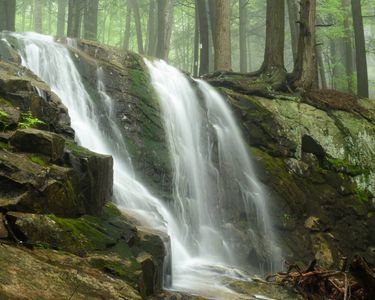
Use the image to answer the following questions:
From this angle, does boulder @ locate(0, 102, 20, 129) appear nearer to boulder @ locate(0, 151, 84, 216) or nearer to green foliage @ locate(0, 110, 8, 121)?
green foliage @ locate(0, 110, 8, 121)

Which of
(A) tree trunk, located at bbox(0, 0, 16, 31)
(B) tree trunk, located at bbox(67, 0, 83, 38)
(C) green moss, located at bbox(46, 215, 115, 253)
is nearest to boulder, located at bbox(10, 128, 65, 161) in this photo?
(C) green moss, located at bbox(46, 215, 115, 253)

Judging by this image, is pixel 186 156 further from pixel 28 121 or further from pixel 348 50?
pixel 348 50

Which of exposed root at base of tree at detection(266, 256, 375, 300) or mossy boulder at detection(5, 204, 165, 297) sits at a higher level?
mossy boulder at detection(5, 204, 165, 297)

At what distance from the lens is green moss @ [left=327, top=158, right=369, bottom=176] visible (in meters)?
12.1

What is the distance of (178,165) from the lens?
1023 cm

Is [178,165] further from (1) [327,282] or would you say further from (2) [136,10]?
(2) [136,10]

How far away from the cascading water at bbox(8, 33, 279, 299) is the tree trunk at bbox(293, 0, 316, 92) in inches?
109

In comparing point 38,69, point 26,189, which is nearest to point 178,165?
point 38,69

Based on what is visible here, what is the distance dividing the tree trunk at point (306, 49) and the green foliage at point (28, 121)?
8969 millimetres

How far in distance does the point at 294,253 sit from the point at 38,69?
7.06 meters

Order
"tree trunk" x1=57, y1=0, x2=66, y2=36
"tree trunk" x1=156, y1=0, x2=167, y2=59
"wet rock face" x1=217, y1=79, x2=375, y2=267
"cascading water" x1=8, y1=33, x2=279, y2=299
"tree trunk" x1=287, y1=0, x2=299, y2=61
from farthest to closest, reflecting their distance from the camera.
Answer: "tree trunk" x1=57, y1=0, x2=66, y2=36 < "tree trunk" x1=156, y1=0, x2=167, y2=59 < "tree trunk" x1=287, y1=0, x2=299, y2=61 < "wet rock face" x1=217, y1=79, x2=375, y2=267 < "cascading water" x1=8, y1=33, x2=279, y2=299

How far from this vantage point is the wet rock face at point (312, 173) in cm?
1084

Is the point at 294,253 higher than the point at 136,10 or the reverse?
the reverse

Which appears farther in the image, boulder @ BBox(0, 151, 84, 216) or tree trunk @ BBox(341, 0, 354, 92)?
tree trunk @ BBox(341, 0, 354, 92)
